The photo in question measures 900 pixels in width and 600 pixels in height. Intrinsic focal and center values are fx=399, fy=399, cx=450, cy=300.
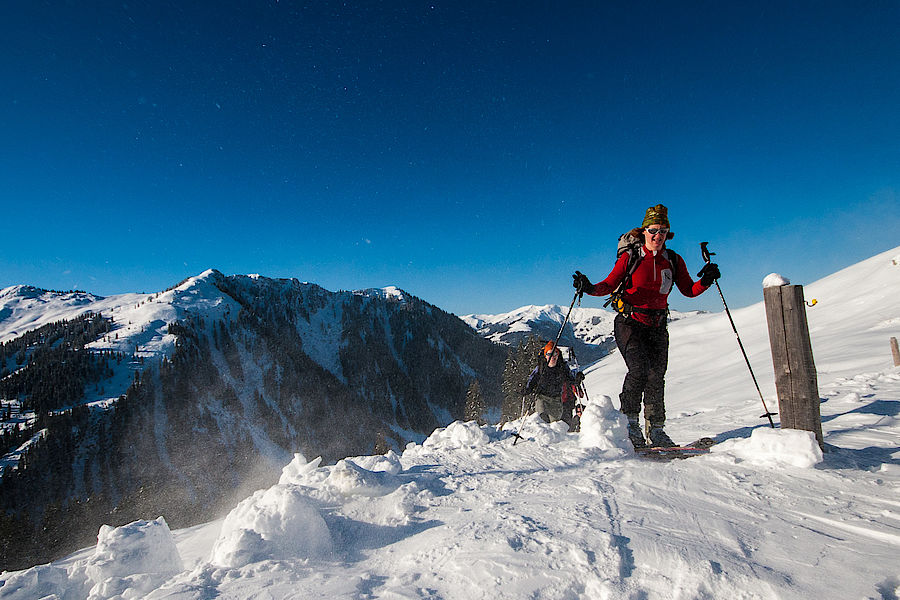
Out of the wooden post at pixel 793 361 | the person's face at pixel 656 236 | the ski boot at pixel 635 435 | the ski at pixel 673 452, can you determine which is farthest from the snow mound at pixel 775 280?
the ski boot at pixel 635 435

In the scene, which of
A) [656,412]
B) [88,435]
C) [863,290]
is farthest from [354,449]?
[656,412]

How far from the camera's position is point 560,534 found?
8.23 feet

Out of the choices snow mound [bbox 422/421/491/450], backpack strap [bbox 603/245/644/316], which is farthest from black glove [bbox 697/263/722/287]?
snow mound [bbox 422/421/491/450]

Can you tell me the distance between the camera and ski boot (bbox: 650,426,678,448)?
4.80 meters

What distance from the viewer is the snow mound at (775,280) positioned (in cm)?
413

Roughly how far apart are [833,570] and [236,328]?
559ft

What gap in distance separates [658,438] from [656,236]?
2.44 meters

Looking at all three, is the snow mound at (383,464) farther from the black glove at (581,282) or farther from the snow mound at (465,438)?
the black glove at (581,282)

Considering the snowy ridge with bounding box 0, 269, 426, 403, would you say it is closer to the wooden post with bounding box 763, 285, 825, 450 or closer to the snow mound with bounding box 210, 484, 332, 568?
the snow mound with bounding box 210, 484, 332, 568

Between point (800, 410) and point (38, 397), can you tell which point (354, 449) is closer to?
point (38, 397)

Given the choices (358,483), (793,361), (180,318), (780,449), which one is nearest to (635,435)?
(780,449)

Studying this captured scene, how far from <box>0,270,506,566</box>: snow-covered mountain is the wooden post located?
59.2m

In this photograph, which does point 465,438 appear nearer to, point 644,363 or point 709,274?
point 644,363

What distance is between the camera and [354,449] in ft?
349
